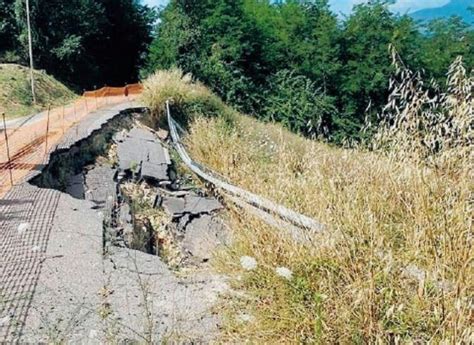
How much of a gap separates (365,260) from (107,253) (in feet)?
10.8

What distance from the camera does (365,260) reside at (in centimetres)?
331

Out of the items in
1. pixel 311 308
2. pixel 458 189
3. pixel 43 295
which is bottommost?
pixel 43 295

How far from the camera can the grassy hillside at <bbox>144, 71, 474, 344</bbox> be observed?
3049 millimetres

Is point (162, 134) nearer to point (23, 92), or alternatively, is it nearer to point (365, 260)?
point (365, 260)

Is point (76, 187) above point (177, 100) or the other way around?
the other way around

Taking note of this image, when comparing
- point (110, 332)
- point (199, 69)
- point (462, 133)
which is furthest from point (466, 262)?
point (199, 69)

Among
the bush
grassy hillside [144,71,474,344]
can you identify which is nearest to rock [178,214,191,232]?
grassy hillside [144,71,474,344]

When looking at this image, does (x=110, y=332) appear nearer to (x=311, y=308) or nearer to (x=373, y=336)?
(x=311, y=308)

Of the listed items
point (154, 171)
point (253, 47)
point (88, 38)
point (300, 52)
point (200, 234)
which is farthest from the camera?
point (88, 38)

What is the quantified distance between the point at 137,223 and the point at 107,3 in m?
35.7

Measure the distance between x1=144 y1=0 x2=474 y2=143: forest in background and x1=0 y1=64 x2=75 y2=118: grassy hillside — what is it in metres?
5.39

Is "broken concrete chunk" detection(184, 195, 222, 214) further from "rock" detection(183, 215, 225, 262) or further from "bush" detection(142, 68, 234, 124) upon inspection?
"bush" detection(142, 68, 234, 124)

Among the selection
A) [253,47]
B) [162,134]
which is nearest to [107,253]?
[162,134]

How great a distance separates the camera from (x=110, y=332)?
3.91 meters
